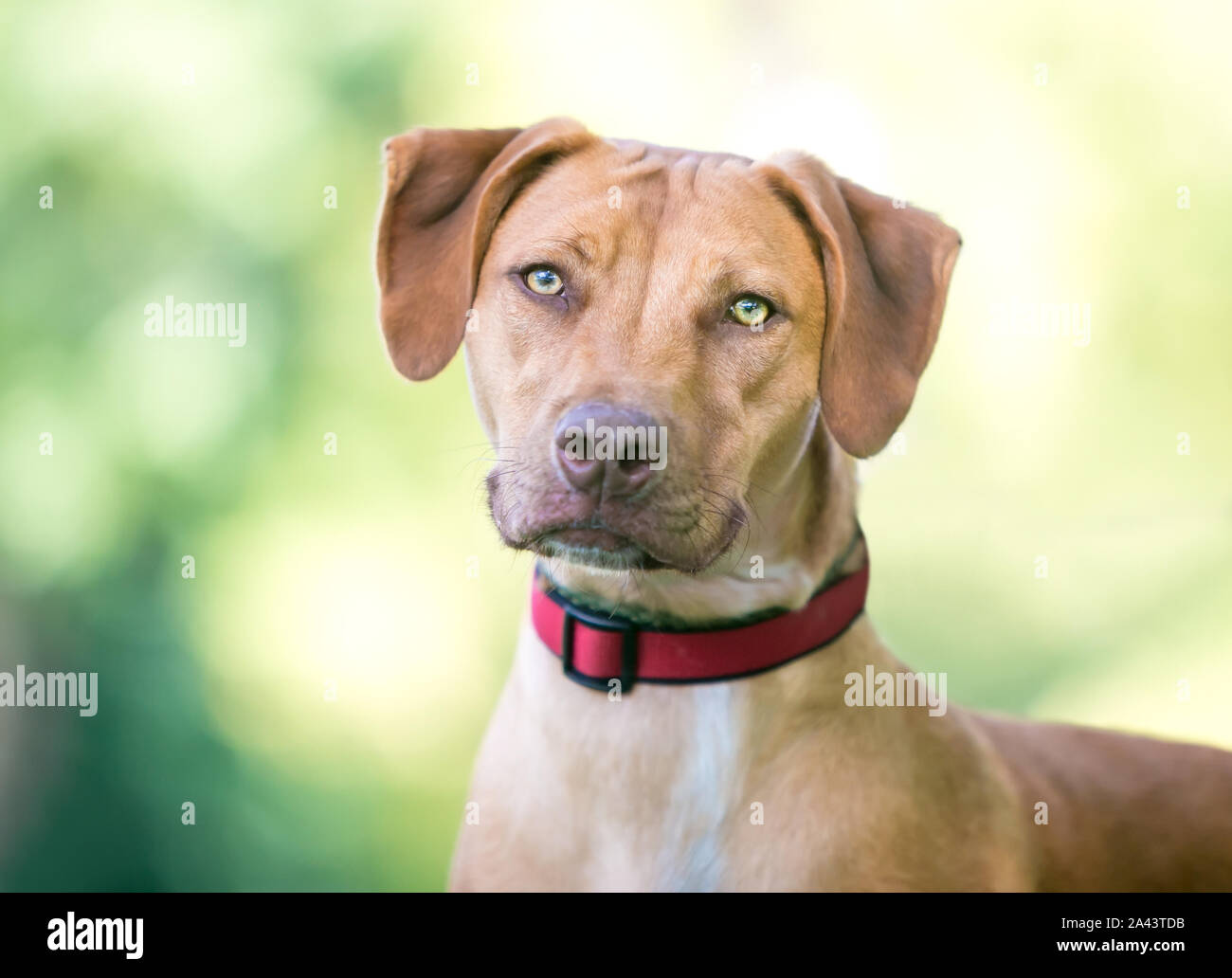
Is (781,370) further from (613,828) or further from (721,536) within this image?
(613,828)

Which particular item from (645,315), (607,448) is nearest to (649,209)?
(645,315)

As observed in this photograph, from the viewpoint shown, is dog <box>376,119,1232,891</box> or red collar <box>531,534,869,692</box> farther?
red collar <box>531,534,869,692</box>

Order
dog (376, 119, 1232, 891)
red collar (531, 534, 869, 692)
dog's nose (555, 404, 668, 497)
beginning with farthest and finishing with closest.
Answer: red collar (531, 534, 869, 692), dog (376, 119, 1232, 891), dog's nose (555, 404, 668, 497)

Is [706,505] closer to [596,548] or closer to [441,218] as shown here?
[596,548]

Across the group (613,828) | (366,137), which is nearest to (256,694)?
(366,137)

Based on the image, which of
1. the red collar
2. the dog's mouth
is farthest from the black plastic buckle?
the dog's mouth

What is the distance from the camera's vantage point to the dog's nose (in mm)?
1982

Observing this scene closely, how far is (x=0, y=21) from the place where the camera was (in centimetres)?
418

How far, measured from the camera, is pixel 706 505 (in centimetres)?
213

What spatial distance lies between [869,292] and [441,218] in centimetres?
85

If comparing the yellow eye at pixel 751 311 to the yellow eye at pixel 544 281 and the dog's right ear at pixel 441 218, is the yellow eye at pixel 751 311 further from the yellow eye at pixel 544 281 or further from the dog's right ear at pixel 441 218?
the dog's right ear at pixel 441 218

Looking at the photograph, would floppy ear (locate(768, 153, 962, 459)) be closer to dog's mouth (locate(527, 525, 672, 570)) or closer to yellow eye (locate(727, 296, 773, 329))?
yellow eye (locate(727, 296, 773, 329))

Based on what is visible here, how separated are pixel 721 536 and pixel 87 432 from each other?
9.59ft

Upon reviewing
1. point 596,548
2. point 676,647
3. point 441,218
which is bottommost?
point 676,647
